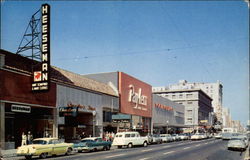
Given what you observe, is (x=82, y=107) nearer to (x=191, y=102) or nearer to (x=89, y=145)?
(x=89, y=145)

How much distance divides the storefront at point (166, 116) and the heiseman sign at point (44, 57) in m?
38.9

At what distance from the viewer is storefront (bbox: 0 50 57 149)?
91.4ft

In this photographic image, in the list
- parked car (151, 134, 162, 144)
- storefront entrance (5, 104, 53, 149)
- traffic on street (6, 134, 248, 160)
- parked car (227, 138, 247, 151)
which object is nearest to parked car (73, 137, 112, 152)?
traffic on street (6, 134, 248, 160)

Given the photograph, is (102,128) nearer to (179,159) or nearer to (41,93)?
(41,93)

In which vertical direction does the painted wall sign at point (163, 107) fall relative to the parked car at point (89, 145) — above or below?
above

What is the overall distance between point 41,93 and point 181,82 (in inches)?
5335

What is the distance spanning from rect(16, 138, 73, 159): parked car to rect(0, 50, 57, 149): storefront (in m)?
5.17

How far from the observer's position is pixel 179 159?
64.7 feet

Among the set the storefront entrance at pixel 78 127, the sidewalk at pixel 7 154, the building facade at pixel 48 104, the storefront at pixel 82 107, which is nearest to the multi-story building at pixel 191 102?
the storefront at pixel 82 107

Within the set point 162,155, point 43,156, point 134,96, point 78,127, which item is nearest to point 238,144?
point 162,155

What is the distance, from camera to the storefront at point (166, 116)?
69375mm

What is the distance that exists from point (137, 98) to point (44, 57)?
29.8 metres

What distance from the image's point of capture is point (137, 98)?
5772cm

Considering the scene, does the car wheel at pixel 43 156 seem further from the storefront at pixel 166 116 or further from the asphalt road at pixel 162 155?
the storefront at pixel 166 116
